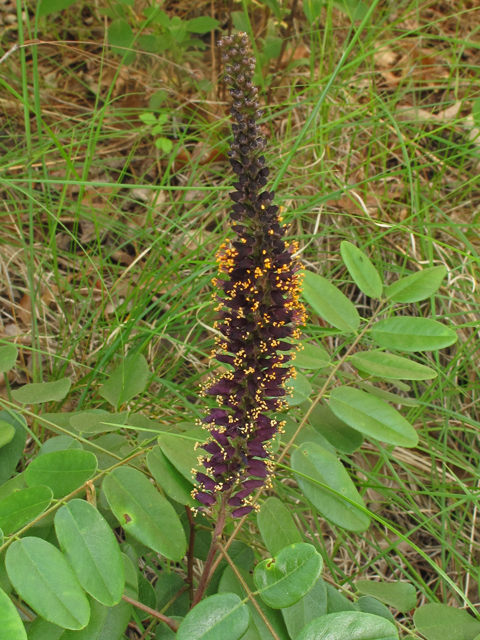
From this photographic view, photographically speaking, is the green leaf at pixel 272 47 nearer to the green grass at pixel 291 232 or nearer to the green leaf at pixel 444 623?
the green grass at pixel 291 232

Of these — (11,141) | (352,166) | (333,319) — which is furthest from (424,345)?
(11,141)

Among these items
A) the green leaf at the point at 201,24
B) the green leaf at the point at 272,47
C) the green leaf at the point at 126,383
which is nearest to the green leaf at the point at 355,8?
the green leaf at the point at 272,47

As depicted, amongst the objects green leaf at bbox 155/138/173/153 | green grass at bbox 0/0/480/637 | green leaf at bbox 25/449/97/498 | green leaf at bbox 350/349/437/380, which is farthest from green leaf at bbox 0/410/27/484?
green leaf at bbox 155/138/173/153

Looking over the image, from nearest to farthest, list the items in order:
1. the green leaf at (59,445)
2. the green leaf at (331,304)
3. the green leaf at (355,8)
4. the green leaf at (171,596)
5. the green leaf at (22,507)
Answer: the green leaf at (22,507), the green leaf at (59,445), the green leaf at (171,596), the green leaf at (331,304), the green leaf at (355,8)

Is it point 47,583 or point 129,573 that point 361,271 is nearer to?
point 129,573

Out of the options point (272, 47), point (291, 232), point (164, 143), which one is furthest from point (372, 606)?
point (272, 47)

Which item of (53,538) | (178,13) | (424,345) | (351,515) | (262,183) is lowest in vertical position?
(351,515)

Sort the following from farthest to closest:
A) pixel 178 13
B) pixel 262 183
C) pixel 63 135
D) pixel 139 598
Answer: pixel 178 13, pixel 63 135, pixel 139 598, pixel 262 183

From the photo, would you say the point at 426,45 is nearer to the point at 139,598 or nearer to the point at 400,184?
the point at 400,184
